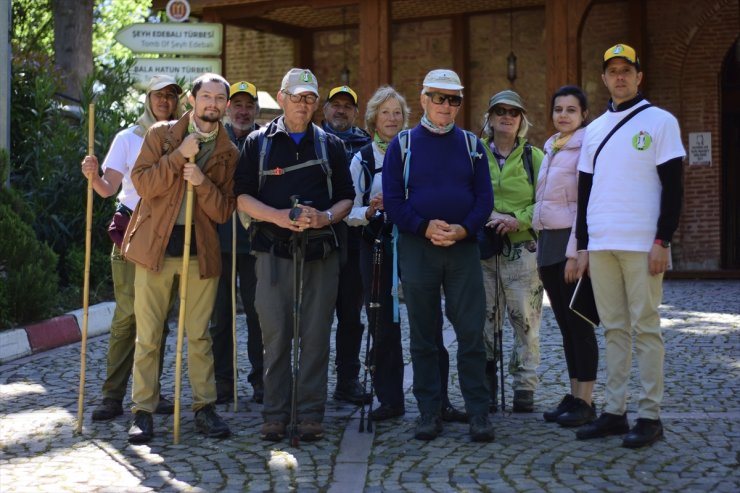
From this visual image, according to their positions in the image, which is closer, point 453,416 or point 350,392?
point 453,416

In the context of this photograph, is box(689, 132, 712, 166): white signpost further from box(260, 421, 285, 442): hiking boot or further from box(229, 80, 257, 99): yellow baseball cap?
box(260, 421, 285, 442): hiking boot

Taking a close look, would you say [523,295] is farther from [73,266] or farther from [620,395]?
[73,266]

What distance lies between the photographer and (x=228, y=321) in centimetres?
726

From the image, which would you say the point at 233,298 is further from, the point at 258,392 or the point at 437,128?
the point at 437,128

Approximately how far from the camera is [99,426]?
21.1ft

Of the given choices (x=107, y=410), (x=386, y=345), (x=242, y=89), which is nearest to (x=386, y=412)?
(x=386, y=345)

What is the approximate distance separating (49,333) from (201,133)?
4.27 m

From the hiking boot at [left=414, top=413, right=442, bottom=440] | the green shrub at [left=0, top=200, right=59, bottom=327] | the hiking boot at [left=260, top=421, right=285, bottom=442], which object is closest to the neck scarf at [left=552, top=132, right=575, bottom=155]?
the hiking boot at [left=414, top=413, right=442, bottom=440]

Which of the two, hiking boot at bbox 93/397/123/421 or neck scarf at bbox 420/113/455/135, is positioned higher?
neck scarf at bbox 420/113/455/135

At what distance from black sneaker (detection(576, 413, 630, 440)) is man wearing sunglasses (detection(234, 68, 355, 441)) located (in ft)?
4.67

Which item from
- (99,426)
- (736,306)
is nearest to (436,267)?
Result: (99,426)

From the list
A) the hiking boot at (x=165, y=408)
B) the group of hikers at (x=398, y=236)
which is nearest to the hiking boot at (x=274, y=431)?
the group of hikers at (x=398, y=236)

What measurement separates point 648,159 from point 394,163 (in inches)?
52.8

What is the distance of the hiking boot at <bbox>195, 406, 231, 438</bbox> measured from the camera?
6.11 m
